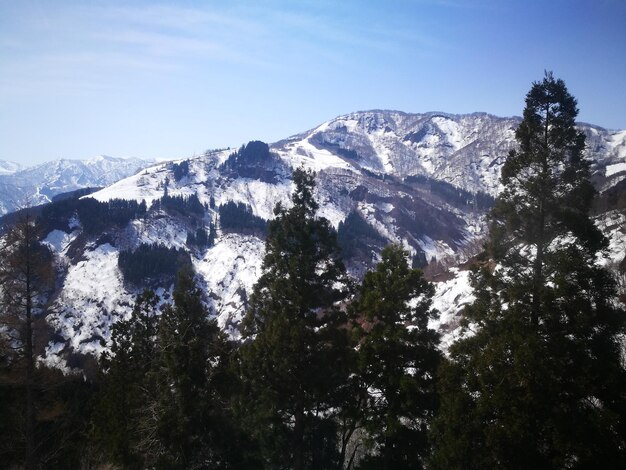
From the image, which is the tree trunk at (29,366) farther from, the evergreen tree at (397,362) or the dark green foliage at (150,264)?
the dark green foliage at (150,264)

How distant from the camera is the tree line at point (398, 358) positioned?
14.7 m

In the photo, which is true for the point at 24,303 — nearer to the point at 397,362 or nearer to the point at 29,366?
the point at 29,366

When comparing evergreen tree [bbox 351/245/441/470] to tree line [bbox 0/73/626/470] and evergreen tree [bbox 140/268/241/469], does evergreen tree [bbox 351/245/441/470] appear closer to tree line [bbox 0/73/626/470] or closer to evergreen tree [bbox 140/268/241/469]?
tree line [bbox 0/73/626/470]

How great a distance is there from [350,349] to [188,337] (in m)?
8.54

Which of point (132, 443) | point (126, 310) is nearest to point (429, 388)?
point (132, 443)

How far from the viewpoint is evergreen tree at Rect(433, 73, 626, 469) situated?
14398 millimetres

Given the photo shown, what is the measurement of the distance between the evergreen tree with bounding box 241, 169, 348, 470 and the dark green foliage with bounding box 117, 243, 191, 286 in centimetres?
15016

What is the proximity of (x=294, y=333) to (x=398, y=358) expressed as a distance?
17.4 ft

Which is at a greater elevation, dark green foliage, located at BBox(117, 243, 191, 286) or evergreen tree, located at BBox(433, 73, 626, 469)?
dark green foliage, located at BBox(117, 243, 191, 286)

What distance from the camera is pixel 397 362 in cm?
2094

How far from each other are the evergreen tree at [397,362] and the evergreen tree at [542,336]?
297 centimetres

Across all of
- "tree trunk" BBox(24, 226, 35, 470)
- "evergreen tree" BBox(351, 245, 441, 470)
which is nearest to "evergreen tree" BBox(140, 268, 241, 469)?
"tree trunk" BBox(24, 226, 35, 470)

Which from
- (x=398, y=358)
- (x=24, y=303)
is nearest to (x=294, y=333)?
(x=398, y=358)

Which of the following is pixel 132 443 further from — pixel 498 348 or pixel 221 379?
pixel 498 348
